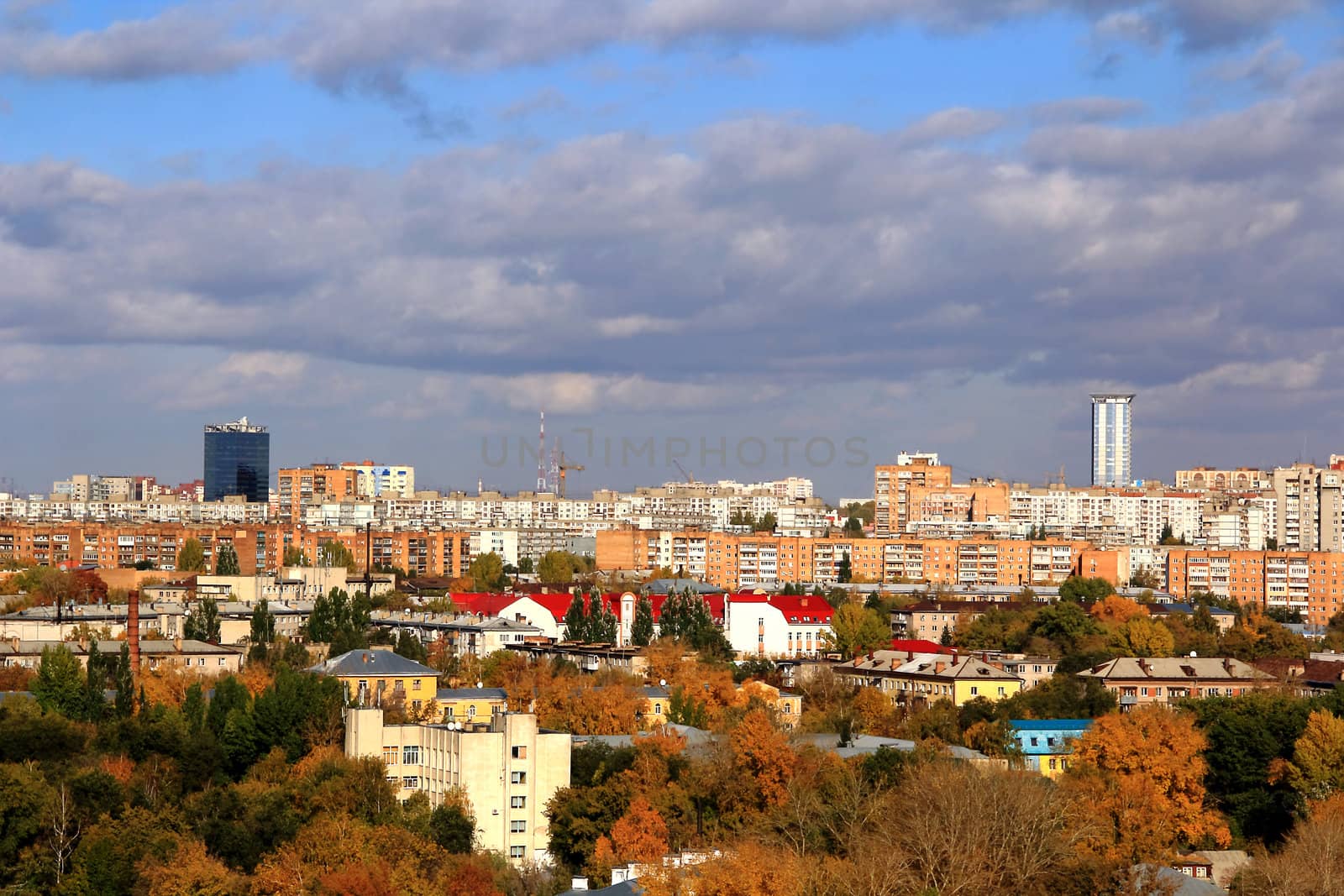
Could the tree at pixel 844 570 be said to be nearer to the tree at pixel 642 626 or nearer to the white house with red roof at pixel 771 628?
the white house with red roof at pixel 771 628

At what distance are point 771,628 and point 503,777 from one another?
28286 mm

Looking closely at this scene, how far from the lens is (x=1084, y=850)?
2248 centimetres

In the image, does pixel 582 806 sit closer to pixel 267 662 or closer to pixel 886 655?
pixel 267 662

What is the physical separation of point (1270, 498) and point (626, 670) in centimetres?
5819

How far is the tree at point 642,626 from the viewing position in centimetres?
4738

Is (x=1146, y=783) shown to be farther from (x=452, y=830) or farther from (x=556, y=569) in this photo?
(x=556, y=569)

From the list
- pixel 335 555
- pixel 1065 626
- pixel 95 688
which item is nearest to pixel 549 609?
pixel 1065 626

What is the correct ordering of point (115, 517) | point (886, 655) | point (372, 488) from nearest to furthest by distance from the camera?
point (886, 655) → point (115, 517) → point (372, 488)

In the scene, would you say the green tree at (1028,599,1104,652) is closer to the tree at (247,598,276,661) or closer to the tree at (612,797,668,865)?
the tree at (247,598,276,661)

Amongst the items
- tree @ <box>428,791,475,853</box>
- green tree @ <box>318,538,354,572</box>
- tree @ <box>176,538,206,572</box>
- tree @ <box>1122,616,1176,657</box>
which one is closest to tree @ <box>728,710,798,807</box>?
tree @ <box>428,791,475,853</box>

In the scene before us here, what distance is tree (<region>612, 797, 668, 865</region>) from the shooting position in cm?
2294

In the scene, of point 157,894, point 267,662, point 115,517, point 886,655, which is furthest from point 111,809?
point 115,517

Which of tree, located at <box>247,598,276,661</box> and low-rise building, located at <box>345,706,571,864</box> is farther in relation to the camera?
tree, located at <box>247,598,276,661</box>

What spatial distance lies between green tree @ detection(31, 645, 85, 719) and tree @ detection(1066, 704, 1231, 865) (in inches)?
554
